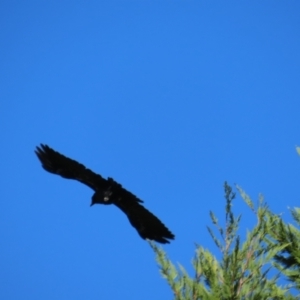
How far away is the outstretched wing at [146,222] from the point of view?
8.31 meters

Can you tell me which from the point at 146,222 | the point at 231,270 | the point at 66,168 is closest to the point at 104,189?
the point at 66,168

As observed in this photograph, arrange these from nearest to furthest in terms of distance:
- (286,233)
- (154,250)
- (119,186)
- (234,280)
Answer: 1. (234,280)
2. (154,250)
3. (286,233)
4. (119,186)

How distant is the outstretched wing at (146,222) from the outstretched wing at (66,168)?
59cm

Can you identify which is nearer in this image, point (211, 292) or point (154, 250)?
point (211, 292)

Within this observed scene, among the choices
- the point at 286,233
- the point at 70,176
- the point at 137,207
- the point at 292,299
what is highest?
the point at 70,176

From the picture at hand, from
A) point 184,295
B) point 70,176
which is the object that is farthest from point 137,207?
point 184,295

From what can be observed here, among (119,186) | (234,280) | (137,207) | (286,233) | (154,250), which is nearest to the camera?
(234,280)

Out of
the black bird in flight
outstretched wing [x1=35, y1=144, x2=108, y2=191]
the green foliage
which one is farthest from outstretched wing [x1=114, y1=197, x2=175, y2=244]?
the green foliage

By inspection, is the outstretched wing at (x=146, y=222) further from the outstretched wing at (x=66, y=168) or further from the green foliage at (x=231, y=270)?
the green foliage at (x=231, y=270)

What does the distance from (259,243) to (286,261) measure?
56.1 inches

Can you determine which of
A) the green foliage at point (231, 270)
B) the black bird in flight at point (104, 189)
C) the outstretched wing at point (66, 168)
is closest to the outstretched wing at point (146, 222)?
the black bird in flight at point (104, 189)

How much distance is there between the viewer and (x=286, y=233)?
5023 mm

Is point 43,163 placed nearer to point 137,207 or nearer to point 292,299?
point 137,207

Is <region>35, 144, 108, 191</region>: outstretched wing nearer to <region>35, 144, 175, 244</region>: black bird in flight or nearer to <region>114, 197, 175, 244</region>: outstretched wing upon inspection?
<region>35, 144, 175, 244</region>: black bird in flight
